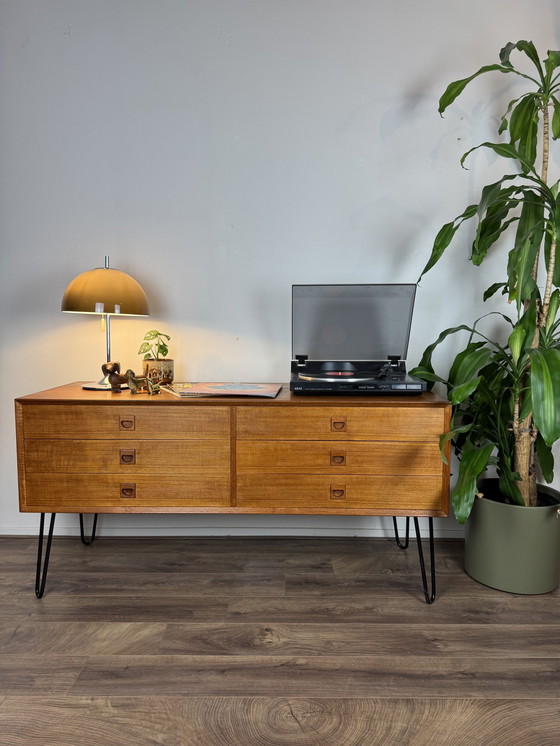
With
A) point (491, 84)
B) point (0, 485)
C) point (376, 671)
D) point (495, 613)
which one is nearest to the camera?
point (376, 671)

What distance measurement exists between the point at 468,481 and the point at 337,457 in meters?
0.44

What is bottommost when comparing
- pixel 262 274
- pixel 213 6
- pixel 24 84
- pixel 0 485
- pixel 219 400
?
pixel 0 485

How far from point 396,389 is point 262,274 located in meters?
0.81

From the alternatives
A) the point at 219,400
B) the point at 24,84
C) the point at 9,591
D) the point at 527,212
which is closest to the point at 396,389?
the point at 219,400

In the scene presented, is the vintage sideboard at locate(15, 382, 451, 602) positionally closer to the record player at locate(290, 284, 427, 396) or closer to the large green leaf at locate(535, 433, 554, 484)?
the record player at locate(290, 284, 427, 396)

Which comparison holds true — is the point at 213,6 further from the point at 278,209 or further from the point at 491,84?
the point at 491,84

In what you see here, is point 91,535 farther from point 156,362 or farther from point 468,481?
point 468,481

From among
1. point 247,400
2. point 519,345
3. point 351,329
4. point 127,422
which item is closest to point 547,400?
point 519,345

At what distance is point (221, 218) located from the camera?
7.50 ft

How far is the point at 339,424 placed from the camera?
1.82 m

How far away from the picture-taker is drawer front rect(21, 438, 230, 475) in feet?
6.00

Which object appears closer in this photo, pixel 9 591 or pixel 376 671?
pixel 376 671

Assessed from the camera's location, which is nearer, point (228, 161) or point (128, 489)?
point (128, 489)

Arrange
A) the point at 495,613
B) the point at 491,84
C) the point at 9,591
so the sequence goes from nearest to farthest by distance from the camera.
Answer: the point at 495,613 < the point at 9,591 < the point at 491,84
